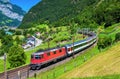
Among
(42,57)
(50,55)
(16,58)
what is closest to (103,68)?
(42,57)

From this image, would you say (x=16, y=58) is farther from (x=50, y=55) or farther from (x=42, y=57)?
(x=42, y=57)

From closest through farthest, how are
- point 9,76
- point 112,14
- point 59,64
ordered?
1. point 9,76
2. point 59,64
3. point 112,14

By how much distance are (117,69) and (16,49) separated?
2613 inches

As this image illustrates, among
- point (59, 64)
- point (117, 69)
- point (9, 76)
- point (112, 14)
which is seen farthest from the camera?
point (112, 14)

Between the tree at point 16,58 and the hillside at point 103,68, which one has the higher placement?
the hillside at point 103,68

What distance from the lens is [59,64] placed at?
7650 cm

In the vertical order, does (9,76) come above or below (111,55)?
below

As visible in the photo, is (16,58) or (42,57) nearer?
(42,57)

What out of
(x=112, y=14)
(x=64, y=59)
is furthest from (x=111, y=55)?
(x=112, y=14)

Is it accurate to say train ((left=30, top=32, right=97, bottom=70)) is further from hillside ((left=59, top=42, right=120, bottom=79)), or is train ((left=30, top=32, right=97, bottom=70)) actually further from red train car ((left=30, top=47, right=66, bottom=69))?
hillside ((left=59, top=42, right=120, bottom=79))

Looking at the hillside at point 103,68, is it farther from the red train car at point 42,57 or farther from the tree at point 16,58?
the tree at point 16,58

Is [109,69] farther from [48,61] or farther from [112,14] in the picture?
[112,14]

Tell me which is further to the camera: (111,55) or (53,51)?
(53,51)

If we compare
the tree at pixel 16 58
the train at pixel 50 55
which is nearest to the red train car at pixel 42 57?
the train at pixel 50 55
